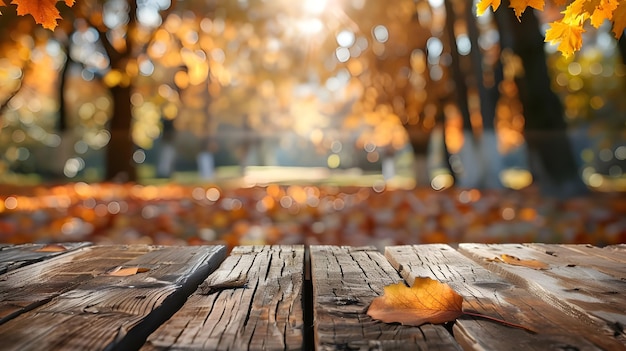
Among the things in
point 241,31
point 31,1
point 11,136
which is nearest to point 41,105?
point 11,136

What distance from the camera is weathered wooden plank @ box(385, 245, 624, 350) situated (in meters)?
1.16

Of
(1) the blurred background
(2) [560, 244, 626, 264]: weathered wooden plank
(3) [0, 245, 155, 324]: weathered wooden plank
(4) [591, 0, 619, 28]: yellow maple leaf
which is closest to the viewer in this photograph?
(3) [0, 245, 155, 324]: weathered wooden plank

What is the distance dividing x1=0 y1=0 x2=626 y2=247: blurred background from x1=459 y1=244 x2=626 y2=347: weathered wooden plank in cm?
238

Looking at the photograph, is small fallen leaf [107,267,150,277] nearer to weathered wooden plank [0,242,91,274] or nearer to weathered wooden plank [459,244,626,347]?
weathered wooden plank [0,242,91,274]

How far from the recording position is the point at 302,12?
442 inches

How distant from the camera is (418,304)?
1.38 m

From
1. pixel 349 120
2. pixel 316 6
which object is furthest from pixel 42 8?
pixel 349 120

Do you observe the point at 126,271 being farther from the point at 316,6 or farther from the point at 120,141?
the point at 120,141

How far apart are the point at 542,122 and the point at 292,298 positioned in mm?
6996

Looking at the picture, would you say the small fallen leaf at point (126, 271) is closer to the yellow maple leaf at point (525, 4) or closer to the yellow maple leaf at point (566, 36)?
the yellow maple leaf at point (525, 4)

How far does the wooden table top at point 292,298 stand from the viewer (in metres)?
1.18

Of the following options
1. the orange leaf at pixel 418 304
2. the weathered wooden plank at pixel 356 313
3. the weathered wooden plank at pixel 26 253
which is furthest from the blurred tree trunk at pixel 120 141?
the orange leaf at pixel 418 304

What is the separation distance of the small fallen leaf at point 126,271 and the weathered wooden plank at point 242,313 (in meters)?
0.26

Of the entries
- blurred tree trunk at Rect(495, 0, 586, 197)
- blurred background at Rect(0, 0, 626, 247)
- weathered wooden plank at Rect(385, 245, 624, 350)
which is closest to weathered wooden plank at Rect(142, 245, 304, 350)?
weathered wooden plank at Rect(385, 245, 624, 350)
